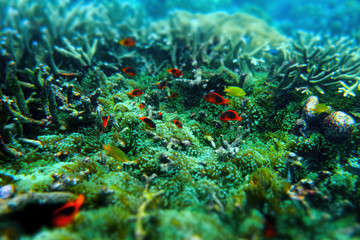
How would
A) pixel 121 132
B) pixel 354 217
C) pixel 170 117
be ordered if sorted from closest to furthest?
pixel 354 217
pixel 121 132
pixel 170 117

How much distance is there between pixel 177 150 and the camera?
3016 mm

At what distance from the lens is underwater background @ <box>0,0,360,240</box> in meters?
1.79

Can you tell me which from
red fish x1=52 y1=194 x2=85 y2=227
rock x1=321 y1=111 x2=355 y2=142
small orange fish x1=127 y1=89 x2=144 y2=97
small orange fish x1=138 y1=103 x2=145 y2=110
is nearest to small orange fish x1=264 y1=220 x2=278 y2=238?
red fish x1=52 y1=194 x2=85 y2=227

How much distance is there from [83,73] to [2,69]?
1735mm

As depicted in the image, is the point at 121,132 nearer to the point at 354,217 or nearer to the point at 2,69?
the point at 354,217

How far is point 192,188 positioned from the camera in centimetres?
242

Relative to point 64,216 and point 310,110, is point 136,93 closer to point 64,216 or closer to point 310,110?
point 64,216

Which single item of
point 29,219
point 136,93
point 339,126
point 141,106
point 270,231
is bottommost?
point 29,219

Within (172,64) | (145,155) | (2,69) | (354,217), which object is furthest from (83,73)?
(354,217)

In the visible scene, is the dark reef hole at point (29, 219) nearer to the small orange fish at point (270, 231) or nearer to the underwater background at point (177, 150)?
the underwater background at point (177, 150)

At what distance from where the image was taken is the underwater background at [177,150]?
5.87ft

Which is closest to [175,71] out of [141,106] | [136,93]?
[136,93]

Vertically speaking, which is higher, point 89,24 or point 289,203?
point 89,24

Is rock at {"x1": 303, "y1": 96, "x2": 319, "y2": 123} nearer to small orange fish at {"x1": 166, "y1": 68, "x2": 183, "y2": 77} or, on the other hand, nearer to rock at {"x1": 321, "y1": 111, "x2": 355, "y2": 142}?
rock at {"x1": 321, "y1": 111, "x2": 355, "y2": 142}
